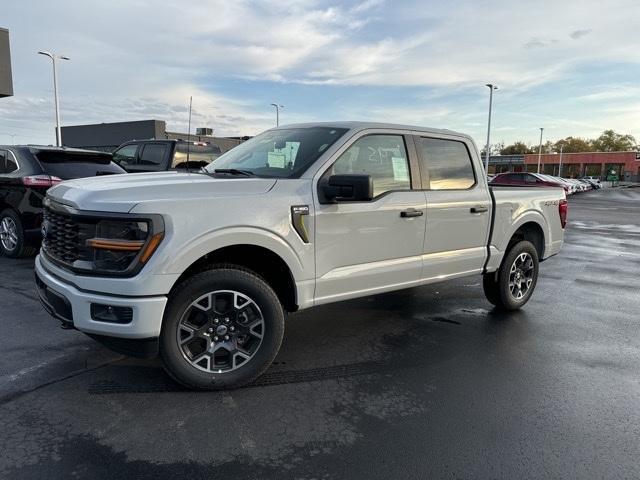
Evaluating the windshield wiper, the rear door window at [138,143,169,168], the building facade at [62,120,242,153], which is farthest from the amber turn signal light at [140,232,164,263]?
the building facade at [62,120,242,153]

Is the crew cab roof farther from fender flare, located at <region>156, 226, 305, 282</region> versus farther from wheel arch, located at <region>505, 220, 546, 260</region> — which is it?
wheel arch, located at <region>505, 220, 546, 260</region>

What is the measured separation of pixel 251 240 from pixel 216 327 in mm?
647

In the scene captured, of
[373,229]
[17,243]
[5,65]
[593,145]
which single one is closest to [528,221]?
[373,229]

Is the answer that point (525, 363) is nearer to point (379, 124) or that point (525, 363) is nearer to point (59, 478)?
point (379, 124)

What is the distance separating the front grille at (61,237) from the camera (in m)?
3.35

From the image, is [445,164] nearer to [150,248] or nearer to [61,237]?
[150,248]

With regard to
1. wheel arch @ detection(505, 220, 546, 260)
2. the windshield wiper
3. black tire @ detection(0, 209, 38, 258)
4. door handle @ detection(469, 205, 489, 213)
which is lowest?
black tire @ detection(0, 209, 38, 258)

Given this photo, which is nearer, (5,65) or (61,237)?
(61,237)

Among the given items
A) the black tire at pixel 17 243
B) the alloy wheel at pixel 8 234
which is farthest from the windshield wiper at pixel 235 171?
the alloy wheel at pixel 8 234

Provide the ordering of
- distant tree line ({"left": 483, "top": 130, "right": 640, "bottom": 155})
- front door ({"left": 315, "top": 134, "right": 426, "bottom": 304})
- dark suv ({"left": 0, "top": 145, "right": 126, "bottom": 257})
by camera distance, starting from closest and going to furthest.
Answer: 1. front door ({"left": 315, "top": 134, "right": 426, "bottom": 304})
2. dark suv ({"left": 0, "top": 145, "right": 126, "bottom": 257})
3. distant tree line ({"left": 483, "top": 130, "right": 640, "bottom": 155})

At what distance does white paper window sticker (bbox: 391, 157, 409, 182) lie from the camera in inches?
178

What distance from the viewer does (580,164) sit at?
313 ft

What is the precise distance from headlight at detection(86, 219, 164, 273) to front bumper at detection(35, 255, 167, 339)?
0.18m

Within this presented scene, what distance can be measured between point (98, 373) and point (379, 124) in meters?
3.04
